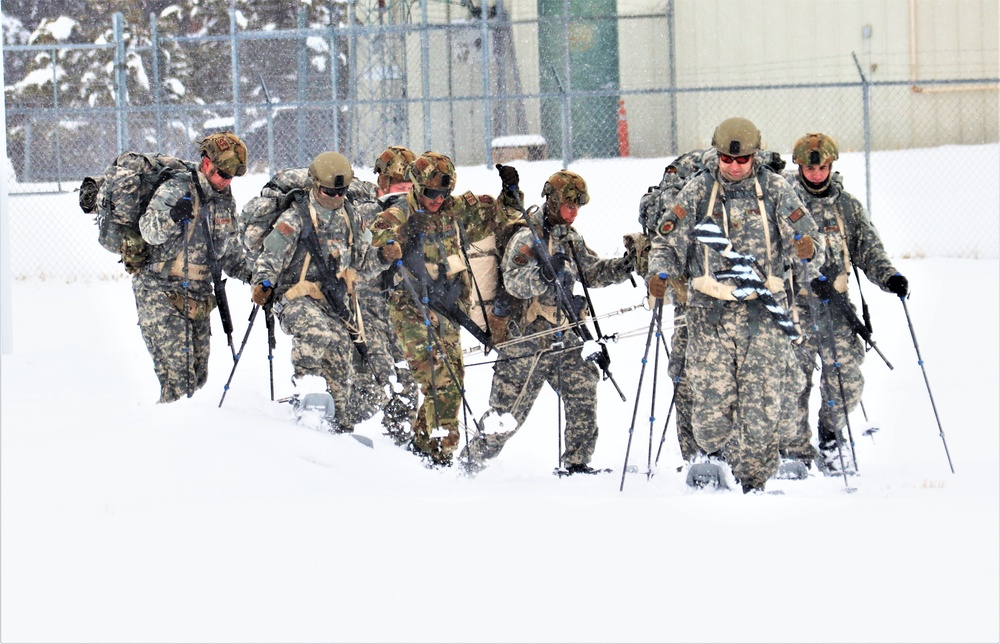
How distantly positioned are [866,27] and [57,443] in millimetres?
15843

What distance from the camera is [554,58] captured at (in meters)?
20.5

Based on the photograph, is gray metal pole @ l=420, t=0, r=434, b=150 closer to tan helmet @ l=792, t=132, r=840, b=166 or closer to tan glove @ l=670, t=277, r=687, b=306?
tan helmet @ l=792, t=132, r=840, b=166

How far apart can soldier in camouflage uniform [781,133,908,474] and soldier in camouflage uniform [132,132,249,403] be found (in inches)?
140

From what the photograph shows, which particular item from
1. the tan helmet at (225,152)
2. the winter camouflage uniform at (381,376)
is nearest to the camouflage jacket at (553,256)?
the winter camouflage uniform at (381,376)

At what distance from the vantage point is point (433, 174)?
8.69m

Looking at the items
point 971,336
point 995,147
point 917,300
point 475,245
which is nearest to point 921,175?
point 995,147

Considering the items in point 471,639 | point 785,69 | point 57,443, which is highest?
point 785,69

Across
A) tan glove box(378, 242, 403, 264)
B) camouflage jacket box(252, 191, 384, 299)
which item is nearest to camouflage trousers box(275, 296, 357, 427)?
camouflage jacket box(252, 191, 384, 299)

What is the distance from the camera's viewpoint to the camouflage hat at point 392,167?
9195 millimetres

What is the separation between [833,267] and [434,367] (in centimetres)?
254

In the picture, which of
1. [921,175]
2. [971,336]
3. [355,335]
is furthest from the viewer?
[921,175]

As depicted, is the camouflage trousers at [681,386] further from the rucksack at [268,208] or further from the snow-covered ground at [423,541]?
the rucksack at [268,208]

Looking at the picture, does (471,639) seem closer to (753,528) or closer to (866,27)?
(753,528)

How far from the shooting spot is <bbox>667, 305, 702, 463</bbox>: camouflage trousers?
339 inches
